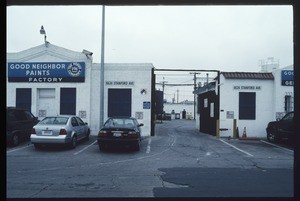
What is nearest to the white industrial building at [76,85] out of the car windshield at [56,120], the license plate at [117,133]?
the car windshield at [56,120]

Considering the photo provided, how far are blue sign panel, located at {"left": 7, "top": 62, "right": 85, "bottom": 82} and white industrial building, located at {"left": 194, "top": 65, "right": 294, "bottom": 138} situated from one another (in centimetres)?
930

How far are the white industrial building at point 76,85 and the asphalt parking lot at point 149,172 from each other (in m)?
4.89

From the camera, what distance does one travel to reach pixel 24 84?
62.6ft

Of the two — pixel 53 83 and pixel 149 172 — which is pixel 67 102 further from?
pixel 149 172

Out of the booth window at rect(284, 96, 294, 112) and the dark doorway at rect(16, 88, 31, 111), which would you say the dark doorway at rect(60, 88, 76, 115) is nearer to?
the dark doorway at rect(16, 88, 31, 111)

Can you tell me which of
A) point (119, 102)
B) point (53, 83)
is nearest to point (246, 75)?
point (119, 102)

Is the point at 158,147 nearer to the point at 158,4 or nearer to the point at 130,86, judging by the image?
the point at 130,86

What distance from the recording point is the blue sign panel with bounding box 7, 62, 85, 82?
62.1ft

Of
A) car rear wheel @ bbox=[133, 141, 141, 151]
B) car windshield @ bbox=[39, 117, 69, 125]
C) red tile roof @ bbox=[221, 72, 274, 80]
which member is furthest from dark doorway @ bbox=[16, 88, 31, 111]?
red tile roof @ bbox=[221, 72, 274, 80]

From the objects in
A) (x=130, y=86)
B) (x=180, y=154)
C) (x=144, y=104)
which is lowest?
(x=180, y=154)

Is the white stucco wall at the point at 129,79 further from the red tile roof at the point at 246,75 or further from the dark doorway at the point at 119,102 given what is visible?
the red tile roof at the point at 246,75

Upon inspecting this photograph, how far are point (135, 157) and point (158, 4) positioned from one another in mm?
8701

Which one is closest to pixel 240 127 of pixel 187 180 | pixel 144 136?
pixel 144 136

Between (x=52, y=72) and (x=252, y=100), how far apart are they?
13300 mm
